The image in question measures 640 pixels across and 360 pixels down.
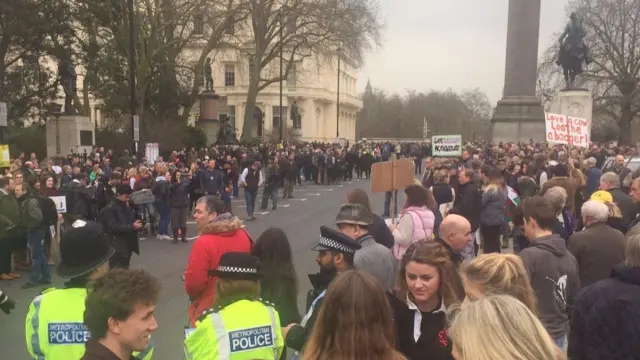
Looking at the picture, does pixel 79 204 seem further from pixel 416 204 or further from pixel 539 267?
pixel 539 267

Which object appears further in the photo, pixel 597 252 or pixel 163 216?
pixel 163 216

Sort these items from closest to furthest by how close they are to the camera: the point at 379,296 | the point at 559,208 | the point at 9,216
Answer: the point at 379,296 < the point at 559,208 < the point at 9,216

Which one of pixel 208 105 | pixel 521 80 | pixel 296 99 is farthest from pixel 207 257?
pixel 296 99

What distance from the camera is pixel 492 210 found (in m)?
8.59

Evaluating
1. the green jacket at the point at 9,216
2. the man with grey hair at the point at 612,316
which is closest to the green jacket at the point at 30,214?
the green jacket at the point at 9,216

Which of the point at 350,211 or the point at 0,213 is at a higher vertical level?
the point at 350,211

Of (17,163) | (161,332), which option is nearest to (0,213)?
(161,332)

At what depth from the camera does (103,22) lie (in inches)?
1065

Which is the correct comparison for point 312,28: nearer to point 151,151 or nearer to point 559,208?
point 151,151

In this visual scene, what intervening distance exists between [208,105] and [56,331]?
1305 inches

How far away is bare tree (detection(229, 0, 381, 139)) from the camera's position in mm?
36812

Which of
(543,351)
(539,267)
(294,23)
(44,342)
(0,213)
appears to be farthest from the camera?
(294,23)

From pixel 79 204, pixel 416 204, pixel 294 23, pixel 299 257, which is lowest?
pixel 299 257

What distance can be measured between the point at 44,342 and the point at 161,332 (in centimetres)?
370
